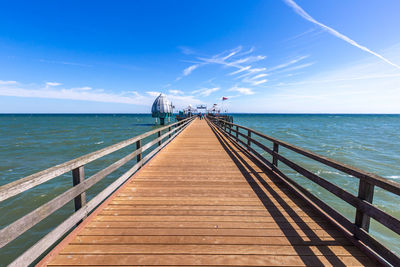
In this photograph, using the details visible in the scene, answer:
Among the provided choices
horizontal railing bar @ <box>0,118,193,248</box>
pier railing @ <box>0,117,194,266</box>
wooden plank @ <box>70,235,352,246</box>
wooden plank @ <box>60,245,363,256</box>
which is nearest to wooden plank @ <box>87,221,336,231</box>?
wooden plank @ <box>70,235,352,246</box>

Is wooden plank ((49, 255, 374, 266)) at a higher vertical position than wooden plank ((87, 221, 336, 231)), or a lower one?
lower

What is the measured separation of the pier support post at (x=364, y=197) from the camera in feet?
7.18

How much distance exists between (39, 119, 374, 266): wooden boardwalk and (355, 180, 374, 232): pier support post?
331 mm

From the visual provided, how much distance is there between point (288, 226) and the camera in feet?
8.96

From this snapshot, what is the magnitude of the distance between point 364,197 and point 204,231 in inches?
84.2

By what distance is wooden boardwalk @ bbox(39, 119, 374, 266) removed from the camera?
84.2 inches

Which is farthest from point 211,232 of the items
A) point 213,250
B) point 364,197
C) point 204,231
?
point 364,197

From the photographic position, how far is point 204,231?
2596 millimetres

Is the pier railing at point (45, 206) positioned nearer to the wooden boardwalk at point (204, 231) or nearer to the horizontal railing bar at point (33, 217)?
the horizontal railing bar at point (33, 217)

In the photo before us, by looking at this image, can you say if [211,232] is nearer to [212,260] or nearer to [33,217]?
[212,260]

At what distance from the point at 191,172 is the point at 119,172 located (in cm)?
707

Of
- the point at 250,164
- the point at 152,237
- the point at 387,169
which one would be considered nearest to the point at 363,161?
the point at 387,169

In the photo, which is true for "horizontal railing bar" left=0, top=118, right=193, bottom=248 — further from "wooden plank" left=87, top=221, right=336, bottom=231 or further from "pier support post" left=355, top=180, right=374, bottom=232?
"pier support post" left=355, top=180, right=374, bottom=232

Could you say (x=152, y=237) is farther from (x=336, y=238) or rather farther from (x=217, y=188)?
(x=336, y=238)
